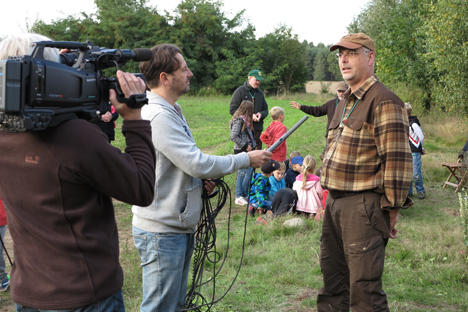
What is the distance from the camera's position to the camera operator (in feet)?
5.61

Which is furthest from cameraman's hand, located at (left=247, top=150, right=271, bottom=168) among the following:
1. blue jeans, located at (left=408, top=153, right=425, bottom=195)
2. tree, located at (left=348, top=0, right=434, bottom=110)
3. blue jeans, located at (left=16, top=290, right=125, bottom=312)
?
tree, located at (left=348, top=0, right=434, bottom=110)

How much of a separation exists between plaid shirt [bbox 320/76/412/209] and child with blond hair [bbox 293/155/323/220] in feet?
12.0

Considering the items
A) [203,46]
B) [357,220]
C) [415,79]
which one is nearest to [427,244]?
[357,220]

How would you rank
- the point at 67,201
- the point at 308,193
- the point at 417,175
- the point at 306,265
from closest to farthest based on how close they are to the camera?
the point at 67,201 < the point at 306,265 < the point at 308,193 < the point at 417,175

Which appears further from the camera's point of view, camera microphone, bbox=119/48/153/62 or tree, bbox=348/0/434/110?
tree, bbox=348/0/434/110

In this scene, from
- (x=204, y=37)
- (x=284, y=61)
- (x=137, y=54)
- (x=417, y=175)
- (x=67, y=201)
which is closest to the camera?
(x=67, y=201)

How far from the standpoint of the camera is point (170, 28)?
47.5 metres

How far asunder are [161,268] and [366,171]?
5.13 ft

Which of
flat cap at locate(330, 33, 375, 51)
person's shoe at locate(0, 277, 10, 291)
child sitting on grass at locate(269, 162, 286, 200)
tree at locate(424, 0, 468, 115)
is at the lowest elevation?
person's shoe at locate(0, 277, 10, 291)

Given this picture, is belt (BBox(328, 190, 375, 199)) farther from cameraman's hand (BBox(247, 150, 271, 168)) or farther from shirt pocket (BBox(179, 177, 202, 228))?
shirt pocket (BBox(179, 177, 202, 228))

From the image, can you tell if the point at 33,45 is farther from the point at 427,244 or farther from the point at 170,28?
the point at 170,28

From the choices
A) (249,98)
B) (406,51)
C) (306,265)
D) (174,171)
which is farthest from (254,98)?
(406,51)

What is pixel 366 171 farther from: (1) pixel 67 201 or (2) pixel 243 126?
(2) pixel 243 126

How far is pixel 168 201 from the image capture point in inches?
110
